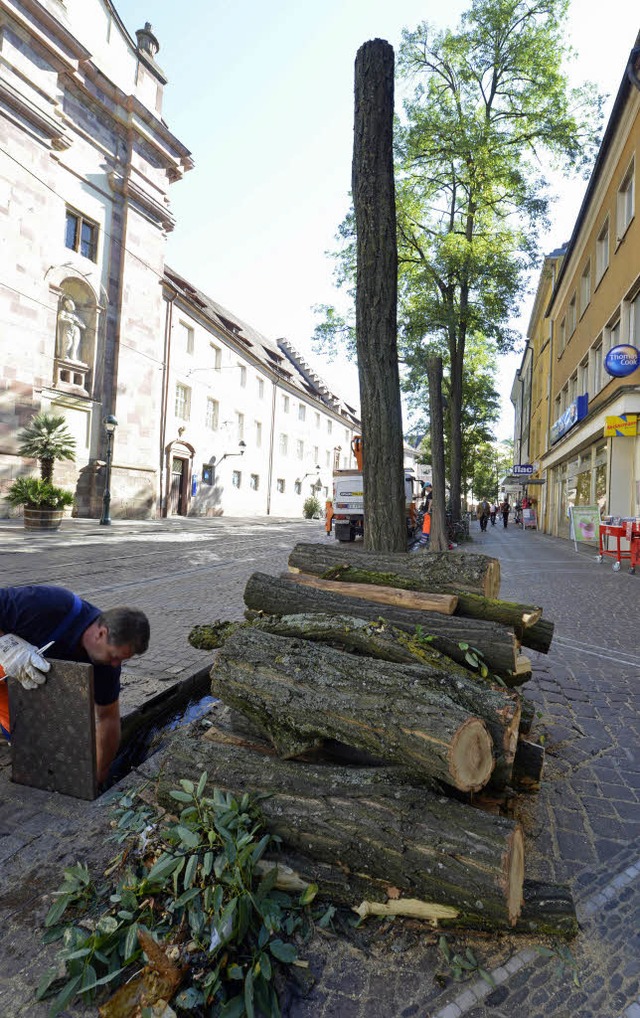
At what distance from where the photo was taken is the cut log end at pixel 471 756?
206 centimetres

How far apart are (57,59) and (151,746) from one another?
2486cm

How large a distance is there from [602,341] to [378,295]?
14.5 meters

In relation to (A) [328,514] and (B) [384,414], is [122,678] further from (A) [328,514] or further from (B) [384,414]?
(A) [328,514]

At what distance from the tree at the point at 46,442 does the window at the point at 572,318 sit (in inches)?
760

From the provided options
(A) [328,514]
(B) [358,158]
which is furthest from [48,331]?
(B) [358,158]

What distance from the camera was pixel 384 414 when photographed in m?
5.56

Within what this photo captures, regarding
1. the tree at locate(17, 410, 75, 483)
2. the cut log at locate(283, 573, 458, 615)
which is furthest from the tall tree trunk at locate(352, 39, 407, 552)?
the tree at locate(17, 410, 75, 483)

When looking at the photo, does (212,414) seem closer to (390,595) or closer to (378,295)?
(378,295)

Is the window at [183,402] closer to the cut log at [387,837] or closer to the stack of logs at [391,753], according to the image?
the stack of logs at [391,753]

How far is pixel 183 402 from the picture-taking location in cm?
2920

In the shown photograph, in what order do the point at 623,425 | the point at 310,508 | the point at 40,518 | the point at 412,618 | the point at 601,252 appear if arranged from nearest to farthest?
1. the point at 412,618
2. the point at 623,425
3. the point at 40,518
4. the point at 601,252
5. the point at 310,508

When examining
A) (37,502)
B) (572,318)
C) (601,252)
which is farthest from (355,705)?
(572,318)

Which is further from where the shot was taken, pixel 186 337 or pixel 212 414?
pixel 212 414

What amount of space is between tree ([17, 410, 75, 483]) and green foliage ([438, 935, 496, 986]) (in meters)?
17.5
